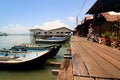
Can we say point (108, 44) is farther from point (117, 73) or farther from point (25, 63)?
point (117, 73)

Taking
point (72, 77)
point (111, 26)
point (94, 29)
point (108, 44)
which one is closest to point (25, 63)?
point (108, 44)

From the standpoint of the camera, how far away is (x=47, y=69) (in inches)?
570

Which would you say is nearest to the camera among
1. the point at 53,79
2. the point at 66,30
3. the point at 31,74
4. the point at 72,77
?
the point at 72,77

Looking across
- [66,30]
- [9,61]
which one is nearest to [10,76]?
[9,61]

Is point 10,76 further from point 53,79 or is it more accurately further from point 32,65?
point 53,79

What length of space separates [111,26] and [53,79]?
19.0ft

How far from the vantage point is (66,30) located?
2589 inches

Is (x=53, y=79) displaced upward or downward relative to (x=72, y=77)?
downward

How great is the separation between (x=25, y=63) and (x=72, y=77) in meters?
10.0

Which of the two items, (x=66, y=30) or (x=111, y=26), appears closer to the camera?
(x=111, y=26)

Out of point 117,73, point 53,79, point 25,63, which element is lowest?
point 53,79

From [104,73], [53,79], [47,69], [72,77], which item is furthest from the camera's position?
[47,69]

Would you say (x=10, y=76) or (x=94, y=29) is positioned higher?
(x=94, y=29)

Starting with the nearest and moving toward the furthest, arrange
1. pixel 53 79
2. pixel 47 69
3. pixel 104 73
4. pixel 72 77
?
pixel 72 77, pixel 104 73, pixel 53 79, pixel 47 69
